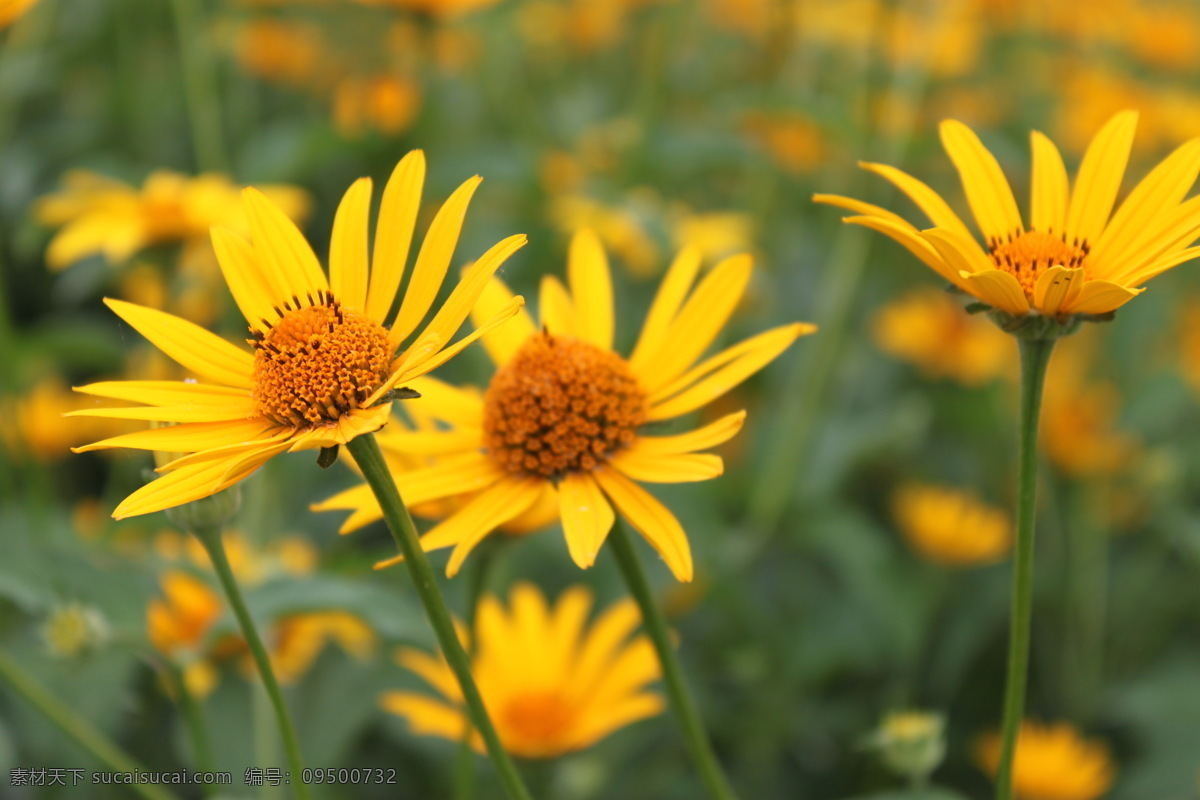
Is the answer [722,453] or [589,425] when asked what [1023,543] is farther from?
[722,453]

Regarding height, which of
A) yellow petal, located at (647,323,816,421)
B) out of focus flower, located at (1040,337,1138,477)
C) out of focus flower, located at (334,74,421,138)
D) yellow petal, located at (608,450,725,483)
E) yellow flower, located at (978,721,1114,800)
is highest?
out of focus flower, located at (334,74,421,138)

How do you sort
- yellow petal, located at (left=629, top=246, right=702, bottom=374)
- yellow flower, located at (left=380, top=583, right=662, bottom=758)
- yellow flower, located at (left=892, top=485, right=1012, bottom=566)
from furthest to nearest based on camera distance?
yellow flower, located at (left=892, top=485, right=1012, bottom=566) < yellow flower, located at (left=380, top=583, right=662, bottom=758) < yellow petal, located at (left=629, top=246, right=702, bottom=374)

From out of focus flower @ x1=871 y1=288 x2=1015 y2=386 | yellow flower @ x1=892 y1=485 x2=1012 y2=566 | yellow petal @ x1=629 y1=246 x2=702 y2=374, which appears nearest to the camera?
yellow petal @ x1=629 y1=246 x2=702 y2=374

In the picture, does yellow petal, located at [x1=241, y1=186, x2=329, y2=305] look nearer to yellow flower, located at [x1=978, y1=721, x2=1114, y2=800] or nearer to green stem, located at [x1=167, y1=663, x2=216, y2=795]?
green stem, located at [x1=167, y1=663, x2=216, y2=795]

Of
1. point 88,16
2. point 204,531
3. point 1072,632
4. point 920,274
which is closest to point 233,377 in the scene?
point 204,531

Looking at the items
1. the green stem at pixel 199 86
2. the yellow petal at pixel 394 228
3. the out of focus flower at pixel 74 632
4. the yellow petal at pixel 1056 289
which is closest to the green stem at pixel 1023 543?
the yellow petal at pixel 1056 289

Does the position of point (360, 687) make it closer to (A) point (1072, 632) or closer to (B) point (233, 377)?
(B) point (233, 377)

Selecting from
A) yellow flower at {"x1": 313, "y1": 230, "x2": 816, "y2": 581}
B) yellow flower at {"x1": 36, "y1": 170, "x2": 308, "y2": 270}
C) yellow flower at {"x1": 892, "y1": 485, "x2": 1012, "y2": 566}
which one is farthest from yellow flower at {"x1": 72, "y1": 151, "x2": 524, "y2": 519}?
yellow flower at {"x1": 892, "y1": 485, "x2": 1012, "y2": 566}
